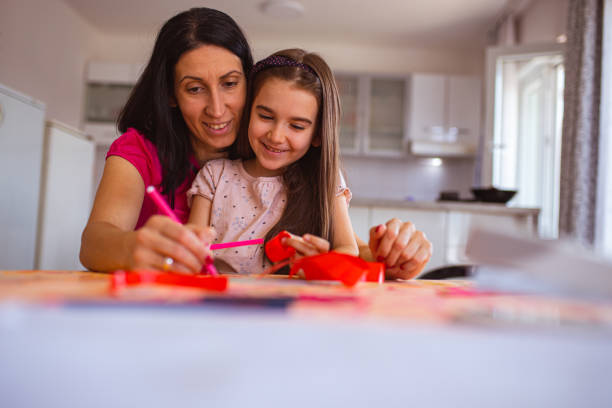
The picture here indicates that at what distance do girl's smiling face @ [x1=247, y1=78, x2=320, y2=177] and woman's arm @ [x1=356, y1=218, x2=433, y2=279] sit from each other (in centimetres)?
42

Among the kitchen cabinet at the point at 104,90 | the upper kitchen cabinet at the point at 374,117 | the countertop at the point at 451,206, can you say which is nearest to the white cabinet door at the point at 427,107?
the upper kitchen cabinet at the point at 374,117

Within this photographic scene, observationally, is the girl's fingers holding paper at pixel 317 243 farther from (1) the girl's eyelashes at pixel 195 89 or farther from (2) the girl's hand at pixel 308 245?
(1) the girl's eyelashes at pixel 195 89

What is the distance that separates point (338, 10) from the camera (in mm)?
4211

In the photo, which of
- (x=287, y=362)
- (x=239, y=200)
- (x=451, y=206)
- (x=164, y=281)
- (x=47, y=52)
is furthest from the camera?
(x=47, y=52)

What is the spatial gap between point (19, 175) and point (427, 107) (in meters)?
3.62

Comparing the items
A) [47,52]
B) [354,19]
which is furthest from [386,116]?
[47,52]

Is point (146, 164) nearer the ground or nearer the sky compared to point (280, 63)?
nearer the ground

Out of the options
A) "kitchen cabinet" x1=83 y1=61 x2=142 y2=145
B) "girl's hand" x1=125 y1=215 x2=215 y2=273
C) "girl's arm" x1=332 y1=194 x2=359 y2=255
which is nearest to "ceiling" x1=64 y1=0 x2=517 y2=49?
"kitchen cabinet" x1=83 y1=61 x2=142 y2=145

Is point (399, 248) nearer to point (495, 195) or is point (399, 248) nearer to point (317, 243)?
point (317, 243)

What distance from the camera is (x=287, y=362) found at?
244mm

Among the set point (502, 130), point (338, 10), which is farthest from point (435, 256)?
point (338, 10)

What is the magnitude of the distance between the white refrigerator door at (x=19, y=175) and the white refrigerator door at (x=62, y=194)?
109mm

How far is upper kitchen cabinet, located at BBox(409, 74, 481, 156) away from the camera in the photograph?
15.2 ft

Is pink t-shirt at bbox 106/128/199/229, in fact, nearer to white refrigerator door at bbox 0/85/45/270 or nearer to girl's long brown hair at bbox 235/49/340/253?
girl's long brown hair at bbox 235/49/340/253
